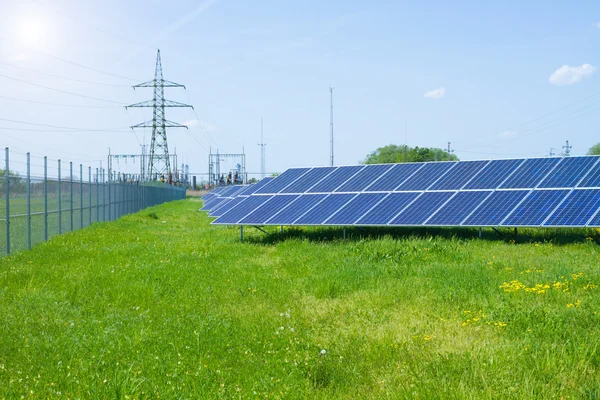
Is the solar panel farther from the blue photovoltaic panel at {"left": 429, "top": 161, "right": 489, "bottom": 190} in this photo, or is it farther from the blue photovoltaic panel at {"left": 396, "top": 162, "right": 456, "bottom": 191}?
the blue photovoltaic panel at {"left": 429, "top": 161, "right": 489, "bottom": 190}

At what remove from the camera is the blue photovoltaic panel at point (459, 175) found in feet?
60.1

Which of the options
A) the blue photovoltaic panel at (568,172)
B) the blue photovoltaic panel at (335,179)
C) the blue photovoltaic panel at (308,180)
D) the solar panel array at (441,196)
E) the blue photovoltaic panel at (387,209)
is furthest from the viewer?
the blue photovoltaic panel at (308,180)

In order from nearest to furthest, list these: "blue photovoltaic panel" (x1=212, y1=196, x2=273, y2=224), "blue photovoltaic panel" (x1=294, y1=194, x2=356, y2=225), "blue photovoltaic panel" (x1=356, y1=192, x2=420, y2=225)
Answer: "blue photovoltaic panel" (x1=356, y1=192, x2=420, y2=225), "blue photovoltaic panel" (x1=294, y1=194, x2=356, y2=225), "blue photovoltaic panel" (x1=212, y1=196, x2=273, y2=224)

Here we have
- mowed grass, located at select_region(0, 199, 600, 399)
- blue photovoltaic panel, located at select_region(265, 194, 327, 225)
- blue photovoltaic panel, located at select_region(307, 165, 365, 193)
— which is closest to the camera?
mowed grass, located at select_region(0, 199, 600, 399)

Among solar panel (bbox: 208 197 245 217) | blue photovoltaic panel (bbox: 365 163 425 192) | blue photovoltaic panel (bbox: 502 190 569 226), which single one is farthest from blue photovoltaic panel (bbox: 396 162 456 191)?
solar panel (bbox: 208 197 245 217)

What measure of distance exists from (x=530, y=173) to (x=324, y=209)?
6136 millimetres

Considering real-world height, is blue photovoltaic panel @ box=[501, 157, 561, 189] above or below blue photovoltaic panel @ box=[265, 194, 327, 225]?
above

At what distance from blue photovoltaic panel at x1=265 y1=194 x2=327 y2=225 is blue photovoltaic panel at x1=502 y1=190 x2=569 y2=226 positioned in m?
5.50

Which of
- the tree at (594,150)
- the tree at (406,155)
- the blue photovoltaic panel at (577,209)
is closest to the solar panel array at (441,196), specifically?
the blue photovoltaic panel at (577,209)

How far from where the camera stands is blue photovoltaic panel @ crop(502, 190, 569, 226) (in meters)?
15.1

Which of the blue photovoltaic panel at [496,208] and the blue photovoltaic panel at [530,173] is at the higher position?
the blue photovoltaic panel at [530,173]

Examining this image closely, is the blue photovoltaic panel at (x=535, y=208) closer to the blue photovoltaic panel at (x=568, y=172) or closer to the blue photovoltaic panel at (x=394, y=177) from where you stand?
the blue photovoltaic panel at (x=568, y=172)

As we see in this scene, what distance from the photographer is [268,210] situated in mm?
18328

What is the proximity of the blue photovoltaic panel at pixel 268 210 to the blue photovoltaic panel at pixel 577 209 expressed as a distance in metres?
7.30
